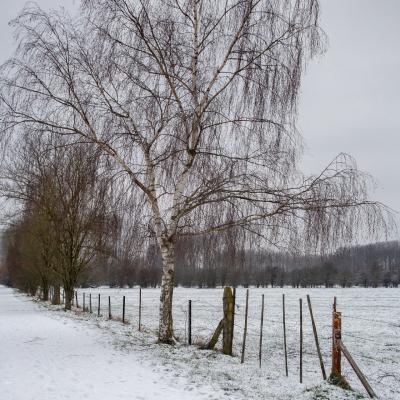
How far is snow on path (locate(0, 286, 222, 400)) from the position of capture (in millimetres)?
7258

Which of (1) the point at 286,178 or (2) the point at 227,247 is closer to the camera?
(1) the point at 286,178

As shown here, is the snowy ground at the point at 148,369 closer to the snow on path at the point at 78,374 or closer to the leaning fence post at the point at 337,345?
the snow on path at the point at 78,374

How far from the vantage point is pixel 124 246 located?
12.0 m

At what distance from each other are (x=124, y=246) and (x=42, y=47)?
5266 mm

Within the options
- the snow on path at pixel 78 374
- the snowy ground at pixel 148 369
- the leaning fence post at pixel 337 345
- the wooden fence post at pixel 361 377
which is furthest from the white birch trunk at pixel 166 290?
the wooden fence post at pixel 361 377

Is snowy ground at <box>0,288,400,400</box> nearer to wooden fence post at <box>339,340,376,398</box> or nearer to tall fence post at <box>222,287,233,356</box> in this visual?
wooden fence post at <box>339,340,376,398</box>

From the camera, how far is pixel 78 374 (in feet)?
28.1

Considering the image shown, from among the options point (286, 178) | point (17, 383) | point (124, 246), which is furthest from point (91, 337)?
point (286, 178)

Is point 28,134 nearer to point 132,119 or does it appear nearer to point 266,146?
point 132,119

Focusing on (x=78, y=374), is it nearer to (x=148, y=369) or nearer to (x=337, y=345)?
(x=148, y=369)

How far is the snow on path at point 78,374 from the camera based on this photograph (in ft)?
23.8

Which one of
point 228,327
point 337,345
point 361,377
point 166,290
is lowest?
point 361,377

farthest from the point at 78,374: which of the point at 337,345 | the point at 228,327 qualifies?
the point at 337,345

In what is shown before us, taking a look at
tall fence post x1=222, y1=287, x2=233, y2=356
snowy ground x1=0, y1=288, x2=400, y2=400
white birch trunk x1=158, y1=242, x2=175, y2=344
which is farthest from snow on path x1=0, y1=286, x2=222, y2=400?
tall fence post x1=222, y1=287, x2=233, y2=356
